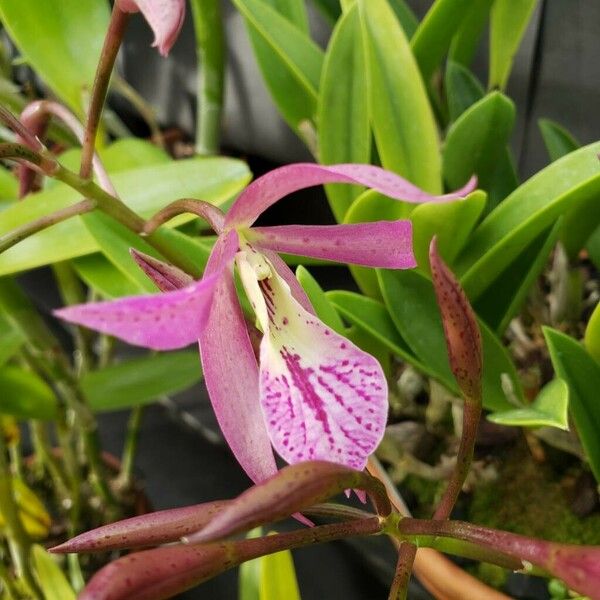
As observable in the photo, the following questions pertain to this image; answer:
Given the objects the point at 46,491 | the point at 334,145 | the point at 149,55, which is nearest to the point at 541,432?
the point at 334,145

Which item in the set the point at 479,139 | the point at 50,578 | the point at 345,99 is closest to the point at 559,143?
the point at 479,139

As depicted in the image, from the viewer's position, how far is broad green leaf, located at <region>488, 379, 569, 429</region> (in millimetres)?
411

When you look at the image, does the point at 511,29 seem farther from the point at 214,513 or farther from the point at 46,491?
the point at 46,491

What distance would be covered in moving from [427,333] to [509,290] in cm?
10

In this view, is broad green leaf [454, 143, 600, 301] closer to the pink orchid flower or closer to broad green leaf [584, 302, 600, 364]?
broad green leaf [584, 302, 600, 364]

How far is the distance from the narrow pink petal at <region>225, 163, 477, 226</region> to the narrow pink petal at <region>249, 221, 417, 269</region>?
2cm

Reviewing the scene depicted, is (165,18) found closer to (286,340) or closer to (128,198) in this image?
(286,340)

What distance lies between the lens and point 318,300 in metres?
0.46

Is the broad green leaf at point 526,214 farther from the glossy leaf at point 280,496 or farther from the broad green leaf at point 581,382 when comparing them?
the glossy leaf at point 280,496

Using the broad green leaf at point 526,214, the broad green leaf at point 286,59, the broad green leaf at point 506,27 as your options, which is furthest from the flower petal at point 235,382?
the broad green leaf at point 506,27

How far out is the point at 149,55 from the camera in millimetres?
1249

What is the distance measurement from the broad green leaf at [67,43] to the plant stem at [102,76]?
27cm

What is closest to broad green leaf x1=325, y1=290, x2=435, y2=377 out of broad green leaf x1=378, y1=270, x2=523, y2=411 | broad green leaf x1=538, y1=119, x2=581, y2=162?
broad green leaf x1=378, y1=270, x2=523, y2=411

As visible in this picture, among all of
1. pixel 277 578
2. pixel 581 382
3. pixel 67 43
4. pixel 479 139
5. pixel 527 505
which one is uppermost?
pixel 67 43
